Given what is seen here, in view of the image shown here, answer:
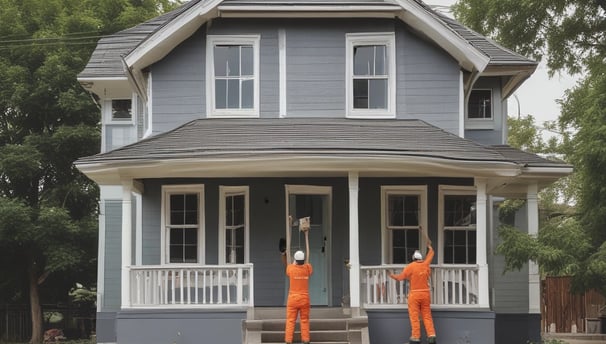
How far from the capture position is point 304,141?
17.9m

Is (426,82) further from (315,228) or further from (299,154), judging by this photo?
(299,154)

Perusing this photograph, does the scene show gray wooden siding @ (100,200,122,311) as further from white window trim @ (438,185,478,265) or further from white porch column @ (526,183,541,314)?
white porch column @ (526,183,541,314)

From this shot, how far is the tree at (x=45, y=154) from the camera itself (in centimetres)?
2875

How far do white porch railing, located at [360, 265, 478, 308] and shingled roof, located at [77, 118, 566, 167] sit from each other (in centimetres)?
204

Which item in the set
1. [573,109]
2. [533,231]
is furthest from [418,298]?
[573,109]

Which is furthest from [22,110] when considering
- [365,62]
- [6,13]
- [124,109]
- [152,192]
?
[365,62]

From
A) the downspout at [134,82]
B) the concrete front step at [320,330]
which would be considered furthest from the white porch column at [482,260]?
the downspout at [134,82]

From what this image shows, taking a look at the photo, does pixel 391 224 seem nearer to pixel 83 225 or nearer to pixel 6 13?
pixel 83 225

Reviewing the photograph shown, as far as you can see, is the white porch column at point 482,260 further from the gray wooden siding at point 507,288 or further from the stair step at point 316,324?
the gray wooden siding at point 507,288

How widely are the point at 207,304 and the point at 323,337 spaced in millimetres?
2202

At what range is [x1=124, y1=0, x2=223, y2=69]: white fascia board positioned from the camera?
19234 mm

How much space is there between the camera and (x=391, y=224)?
64.5 feet

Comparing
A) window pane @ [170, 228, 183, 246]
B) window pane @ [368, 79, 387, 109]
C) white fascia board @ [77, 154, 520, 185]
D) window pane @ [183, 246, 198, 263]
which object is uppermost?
window pane @ [368, 79, 387, 109]

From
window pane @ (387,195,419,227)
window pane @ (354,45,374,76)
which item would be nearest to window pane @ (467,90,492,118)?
window pane @ (354,45,374,76)
